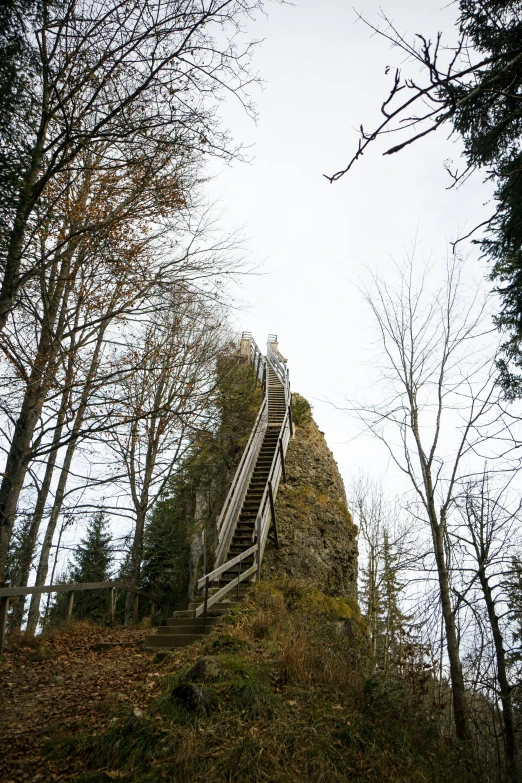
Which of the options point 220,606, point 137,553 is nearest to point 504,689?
point 220,606

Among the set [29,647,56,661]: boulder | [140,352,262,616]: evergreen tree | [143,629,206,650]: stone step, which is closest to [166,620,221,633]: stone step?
[143,629,206,650]: stone step

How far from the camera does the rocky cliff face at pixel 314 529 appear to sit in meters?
13.5

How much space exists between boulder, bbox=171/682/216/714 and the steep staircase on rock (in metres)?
3.22

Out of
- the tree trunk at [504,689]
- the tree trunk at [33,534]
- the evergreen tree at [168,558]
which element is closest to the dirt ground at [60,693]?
the tree trunk at [33,534]

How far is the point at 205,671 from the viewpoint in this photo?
6258 millimetres

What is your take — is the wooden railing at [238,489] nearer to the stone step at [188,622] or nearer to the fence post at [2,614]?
the stone step at [188,622]

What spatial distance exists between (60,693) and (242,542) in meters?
6.74

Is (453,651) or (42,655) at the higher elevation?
(453,651)

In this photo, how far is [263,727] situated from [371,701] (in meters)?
1.76

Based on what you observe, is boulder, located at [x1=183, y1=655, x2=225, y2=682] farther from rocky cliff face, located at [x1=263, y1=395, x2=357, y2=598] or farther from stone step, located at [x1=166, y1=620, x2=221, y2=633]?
rocky cliff face, located at [x1=263, y1=395, x2=357, y2=598]

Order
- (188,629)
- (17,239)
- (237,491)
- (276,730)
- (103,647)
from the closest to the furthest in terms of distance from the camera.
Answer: (276,730) < (17,239) < (188,629) < (103,647) < (237,491)

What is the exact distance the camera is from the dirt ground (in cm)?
488

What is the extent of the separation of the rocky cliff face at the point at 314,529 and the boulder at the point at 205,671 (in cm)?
631

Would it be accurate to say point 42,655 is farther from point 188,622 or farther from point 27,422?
point 27,422
